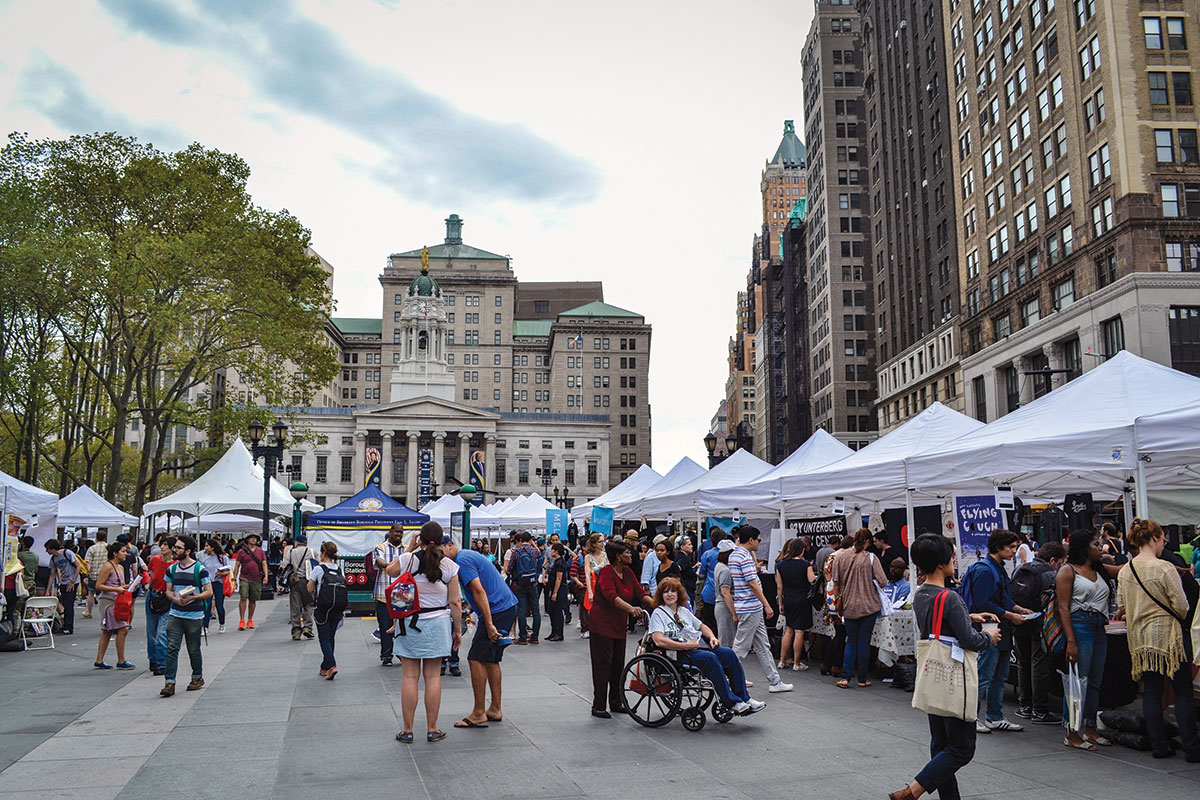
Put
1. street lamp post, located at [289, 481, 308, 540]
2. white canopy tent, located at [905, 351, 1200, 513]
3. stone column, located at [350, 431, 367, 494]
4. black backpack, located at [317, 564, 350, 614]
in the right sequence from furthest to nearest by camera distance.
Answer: stone column, located at [350, 431, 367, 494]
street lamp post, located at [289, 481, 308, 540]
black backpack, located at [317, 564, 350, 614]
white canopy tent, located at [905, 351, 1200, 513]

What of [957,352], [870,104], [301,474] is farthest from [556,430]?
[957,352]

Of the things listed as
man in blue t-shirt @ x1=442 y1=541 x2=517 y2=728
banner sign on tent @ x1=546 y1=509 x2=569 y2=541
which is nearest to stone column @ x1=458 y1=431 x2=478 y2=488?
banner sign on tent @ x1=546 y1=509 x2=569 y2=541

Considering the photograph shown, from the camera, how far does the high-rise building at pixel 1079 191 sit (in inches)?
1554

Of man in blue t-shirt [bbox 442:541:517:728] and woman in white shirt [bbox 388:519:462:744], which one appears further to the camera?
man in blue t-shirt [bbox 442:541:517:728]

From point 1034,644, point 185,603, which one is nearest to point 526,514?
point 185,603

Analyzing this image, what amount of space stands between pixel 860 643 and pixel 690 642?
398 centimetres

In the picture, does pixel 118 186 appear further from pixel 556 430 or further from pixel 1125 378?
pixel 556 430

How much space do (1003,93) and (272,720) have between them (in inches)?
2153

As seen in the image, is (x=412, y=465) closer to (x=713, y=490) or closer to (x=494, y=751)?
(x=713, y=490)

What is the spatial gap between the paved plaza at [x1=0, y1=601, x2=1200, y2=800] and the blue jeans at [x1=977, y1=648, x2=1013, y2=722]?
32 centimetres

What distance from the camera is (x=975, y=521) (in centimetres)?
1262

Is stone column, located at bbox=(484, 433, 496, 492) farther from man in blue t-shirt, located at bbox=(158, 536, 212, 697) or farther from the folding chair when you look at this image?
man in blue t-shirt, located at bbox=(158, 536, 212, 697)

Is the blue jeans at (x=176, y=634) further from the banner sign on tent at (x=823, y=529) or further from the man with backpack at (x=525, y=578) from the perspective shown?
the banner sign on tent at (x=823, y=529)

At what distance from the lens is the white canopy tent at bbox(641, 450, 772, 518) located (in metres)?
20.2
